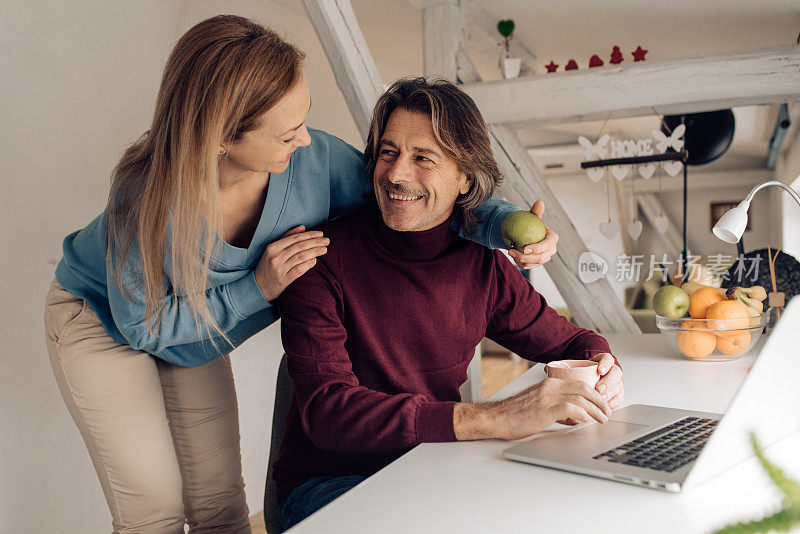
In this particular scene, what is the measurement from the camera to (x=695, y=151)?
321 centimetres

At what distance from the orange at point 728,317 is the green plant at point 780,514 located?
145 centimetres

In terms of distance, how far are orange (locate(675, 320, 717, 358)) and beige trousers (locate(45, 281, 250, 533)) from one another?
1169 millimetres

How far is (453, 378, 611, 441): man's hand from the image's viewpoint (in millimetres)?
1069

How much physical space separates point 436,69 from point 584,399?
1.79 metres

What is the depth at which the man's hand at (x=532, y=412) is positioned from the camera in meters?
1.07

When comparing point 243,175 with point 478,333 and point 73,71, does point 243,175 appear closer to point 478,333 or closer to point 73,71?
point 478,333

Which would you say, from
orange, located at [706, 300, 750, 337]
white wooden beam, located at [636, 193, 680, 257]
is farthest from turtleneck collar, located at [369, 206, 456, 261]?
white wooden beam, located at [636, 193, 680, 257]

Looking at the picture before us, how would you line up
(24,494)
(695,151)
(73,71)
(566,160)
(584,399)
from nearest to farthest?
(584,399), (24,494), (73,71), (695,151), (566,160)

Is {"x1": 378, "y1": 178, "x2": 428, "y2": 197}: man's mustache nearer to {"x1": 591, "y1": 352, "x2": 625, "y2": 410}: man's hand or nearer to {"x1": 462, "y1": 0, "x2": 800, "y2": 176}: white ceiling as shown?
{"x1": 591, "y1": 352, "x2": 625, "y2": 410}: man's hand

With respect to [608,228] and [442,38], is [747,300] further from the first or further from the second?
[442,38]

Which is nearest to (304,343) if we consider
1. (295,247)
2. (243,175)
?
(295,247)

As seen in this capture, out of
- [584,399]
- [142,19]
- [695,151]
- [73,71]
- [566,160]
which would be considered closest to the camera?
[584,399]

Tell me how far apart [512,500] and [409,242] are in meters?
0.71

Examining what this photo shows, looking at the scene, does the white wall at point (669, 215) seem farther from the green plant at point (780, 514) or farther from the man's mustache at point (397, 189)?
the green plant at point (780, 514)
